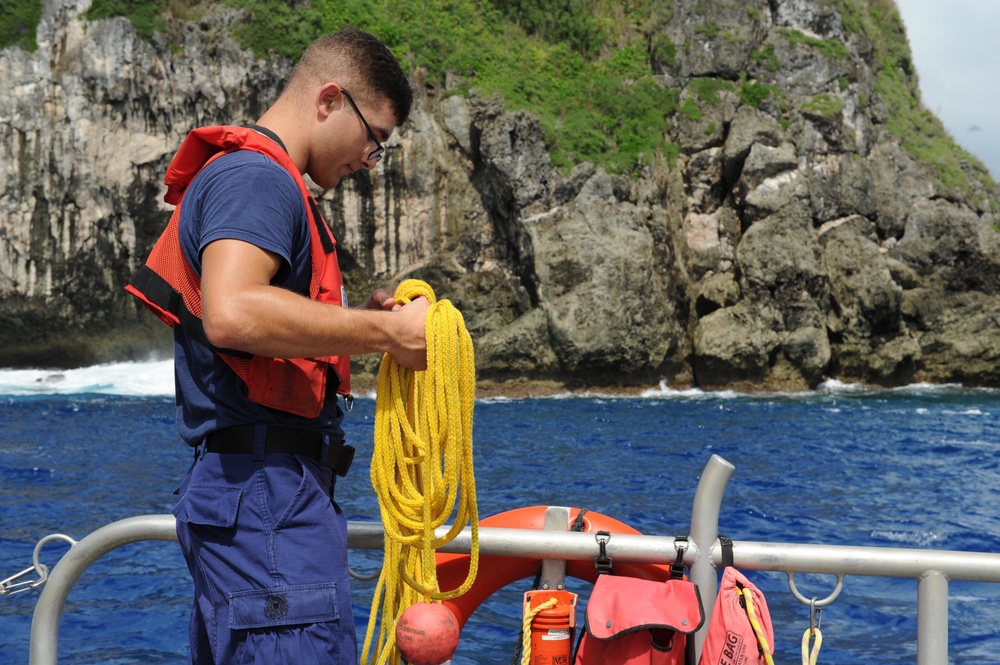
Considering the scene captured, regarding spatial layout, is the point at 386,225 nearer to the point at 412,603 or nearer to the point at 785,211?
the point at 785,211

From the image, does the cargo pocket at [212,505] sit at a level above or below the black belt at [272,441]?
below

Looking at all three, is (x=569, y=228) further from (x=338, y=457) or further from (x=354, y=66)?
(x=338, y=457)

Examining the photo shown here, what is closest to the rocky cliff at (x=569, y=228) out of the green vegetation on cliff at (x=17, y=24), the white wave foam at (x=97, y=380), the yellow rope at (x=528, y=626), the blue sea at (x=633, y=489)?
the green vegetation on cliff at (x=17, y=24)

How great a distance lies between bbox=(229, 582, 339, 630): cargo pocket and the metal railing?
17.2 inches

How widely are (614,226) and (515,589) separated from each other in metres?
17.8

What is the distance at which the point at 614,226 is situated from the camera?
2303 centimetres

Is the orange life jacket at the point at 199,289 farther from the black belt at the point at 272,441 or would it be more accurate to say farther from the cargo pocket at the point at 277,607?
the cargo pocket at the point at 277,607

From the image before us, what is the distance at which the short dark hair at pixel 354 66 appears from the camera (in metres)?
1.97

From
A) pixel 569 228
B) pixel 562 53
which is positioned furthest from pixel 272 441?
pixel 562 53

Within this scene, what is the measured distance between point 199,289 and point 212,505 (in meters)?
0.45

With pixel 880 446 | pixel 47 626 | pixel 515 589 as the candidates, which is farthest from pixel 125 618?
pixel 880 446

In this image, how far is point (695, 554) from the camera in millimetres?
2148

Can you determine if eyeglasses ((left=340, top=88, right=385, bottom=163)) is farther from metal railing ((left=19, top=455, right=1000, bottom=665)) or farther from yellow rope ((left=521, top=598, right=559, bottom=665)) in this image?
yellow rope ((left=521, top=598, right=559, bottom=665))

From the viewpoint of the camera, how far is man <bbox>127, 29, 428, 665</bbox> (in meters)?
1.65
